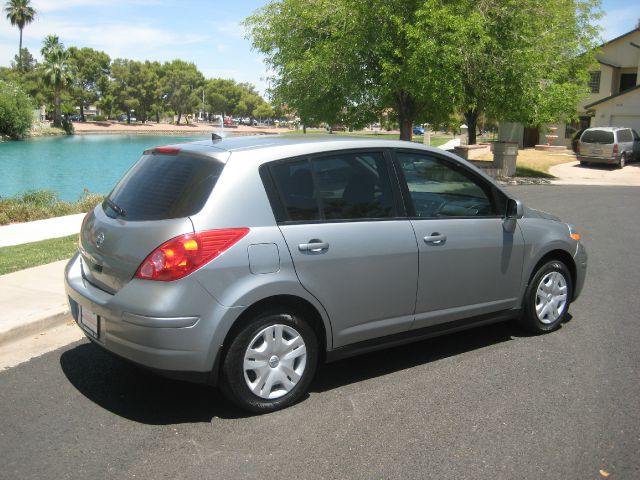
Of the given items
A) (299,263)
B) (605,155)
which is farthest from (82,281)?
(605,155)

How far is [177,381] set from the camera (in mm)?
4469

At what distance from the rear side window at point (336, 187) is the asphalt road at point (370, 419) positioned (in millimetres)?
1260

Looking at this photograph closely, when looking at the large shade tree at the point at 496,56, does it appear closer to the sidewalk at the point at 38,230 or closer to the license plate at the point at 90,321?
the sidewalk at the point at 38,230

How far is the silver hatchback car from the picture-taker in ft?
11.9

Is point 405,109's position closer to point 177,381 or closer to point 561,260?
point 561,260

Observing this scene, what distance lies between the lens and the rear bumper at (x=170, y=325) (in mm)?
3553

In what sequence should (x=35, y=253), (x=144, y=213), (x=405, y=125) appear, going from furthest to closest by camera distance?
(x=405, y=125) < (x=35, y=253) < (x=144, y=213)

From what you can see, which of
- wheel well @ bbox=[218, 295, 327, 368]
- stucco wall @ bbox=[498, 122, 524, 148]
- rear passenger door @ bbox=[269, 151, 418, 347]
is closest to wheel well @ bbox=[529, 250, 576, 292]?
rear passenger door @ bbox=[269, 151, 418, 347]

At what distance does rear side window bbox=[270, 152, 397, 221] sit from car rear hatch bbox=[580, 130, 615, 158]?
27837 mm

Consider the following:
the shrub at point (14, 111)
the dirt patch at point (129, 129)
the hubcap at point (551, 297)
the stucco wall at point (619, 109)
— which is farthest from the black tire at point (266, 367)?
the dirt patch at point (129, 129)

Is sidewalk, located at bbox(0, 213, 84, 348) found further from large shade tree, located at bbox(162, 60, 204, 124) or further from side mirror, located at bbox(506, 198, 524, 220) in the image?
large shade tree, located at bbox(162, 60, 204, 124)

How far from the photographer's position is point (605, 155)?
29031mm

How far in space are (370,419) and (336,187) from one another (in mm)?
1555

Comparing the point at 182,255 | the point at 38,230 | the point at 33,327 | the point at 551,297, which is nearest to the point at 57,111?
the point at 38,230
